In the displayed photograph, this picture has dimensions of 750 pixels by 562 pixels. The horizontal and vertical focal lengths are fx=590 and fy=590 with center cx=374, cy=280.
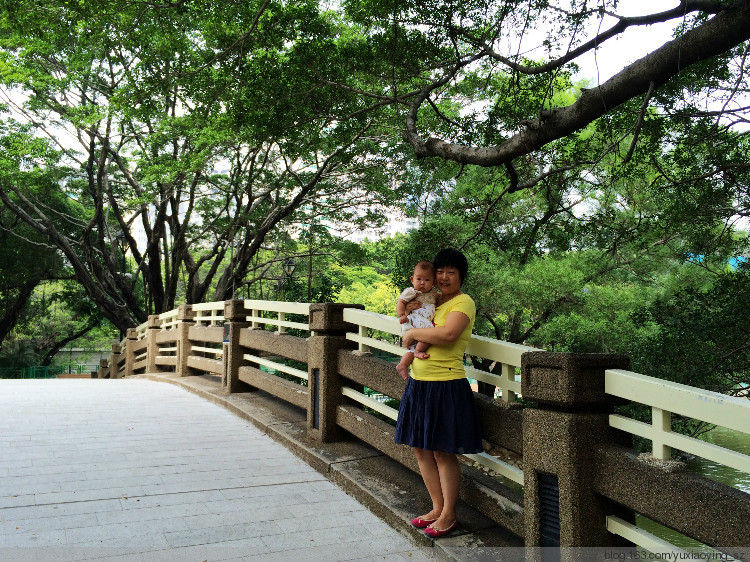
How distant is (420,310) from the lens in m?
3.10

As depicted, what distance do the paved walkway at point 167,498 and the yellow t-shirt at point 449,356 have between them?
0.93 m

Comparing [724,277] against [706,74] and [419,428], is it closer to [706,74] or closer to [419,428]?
[706,74]

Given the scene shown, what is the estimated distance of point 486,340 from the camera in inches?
124

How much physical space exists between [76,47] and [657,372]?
14.6 metres

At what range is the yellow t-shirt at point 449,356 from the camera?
9.85ft

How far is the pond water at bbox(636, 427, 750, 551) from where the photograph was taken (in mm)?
8305

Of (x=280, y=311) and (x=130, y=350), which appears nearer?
(x=280, y=311)

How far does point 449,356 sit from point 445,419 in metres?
0.32

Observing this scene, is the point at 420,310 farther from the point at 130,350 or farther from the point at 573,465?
the point at 130,350

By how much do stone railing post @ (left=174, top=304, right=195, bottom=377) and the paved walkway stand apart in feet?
11.7

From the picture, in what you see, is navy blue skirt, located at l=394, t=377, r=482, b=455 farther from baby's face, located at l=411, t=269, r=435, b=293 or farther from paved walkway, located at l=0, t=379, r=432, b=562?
paved walkway, located at l=0, t=379, r=432, b=562

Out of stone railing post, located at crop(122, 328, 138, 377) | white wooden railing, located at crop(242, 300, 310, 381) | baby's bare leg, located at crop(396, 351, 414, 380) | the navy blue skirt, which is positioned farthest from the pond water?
stone railing post, located at crop(122, 328, 138, 377)

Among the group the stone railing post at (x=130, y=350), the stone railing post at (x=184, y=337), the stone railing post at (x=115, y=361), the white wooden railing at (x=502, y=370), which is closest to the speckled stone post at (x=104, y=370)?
the stone railing post at (x=115, y=361)

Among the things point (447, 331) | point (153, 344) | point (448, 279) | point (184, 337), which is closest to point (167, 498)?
point (447, 331)
